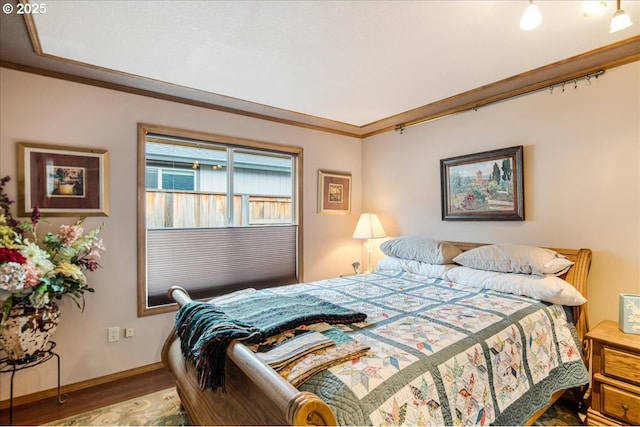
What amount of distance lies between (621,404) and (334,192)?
121 inches

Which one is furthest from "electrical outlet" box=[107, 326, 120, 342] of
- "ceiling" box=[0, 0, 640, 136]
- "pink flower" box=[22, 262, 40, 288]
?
"ceiling" box=[0, 0, 640, 136]

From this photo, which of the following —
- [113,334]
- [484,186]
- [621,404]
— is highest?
[484,186]

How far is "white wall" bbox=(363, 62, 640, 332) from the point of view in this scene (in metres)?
2.17

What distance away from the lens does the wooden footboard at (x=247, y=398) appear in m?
0.86

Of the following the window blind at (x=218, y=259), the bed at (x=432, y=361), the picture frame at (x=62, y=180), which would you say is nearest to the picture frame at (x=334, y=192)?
the window blind at (x=218, y=259)

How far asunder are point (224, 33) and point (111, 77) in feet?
4.05

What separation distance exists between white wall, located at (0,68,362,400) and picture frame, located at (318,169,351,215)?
51.1 inches

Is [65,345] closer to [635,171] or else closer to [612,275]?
[612,275]

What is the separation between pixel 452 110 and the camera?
3.22 metres

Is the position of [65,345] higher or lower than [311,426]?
lower

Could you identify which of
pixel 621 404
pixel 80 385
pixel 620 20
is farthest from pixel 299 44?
pixel 80 385

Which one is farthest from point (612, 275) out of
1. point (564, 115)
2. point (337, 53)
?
point (337, 53)

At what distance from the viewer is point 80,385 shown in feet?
8.07

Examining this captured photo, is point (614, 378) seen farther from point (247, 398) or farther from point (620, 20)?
point (247, 398)
